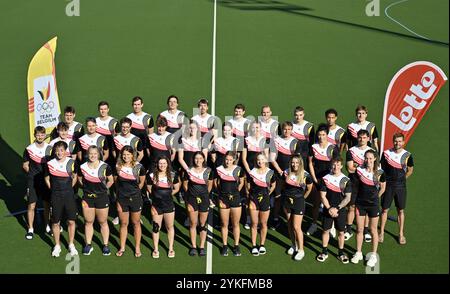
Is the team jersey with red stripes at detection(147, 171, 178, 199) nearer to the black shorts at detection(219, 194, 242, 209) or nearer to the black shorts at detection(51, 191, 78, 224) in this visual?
the black shorts at detection(219, 194, 242, 209)

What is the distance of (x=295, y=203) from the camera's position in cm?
789

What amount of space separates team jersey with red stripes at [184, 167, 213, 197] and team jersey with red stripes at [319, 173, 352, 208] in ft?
5.35

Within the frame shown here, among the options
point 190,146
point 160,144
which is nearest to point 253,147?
point 190,146

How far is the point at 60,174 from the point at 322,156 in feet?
12.8

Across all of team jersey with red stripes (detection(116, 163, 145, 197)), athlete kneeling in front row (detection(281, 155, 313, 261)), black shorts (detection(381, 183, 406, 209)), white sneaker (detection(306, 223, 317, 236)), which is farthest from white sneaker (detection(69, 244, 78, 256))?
black shorts (detection(381, 183, 406, 209))

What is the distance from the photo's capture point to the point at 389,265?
8039 millimetres

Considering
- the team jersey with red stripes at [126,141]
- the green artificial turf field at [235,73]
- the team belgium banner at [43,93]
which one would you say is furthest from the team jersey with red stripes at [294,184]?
the team belgium banner at [43,93]

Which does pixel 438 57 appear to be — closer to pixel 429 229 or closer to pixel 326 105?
pixel 326 105

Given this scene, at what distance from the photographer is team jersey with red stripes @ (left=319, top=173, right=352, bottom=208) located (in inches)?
302


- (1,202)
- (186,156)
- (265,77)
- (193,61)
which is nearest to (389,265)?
A: (186,156)

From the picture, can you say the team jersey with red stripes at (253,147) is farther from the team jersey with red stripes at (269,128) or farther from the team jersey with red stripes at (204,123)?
the team jersey with red stripes at (204,123)

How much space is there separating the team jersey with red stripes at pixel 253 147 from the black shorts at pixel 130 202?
6.90 ft

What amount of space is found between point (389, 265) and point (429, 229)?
1488 mm

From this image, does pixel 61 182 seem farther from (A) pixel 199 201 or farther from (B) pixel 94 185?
(A) pixel 199 201
